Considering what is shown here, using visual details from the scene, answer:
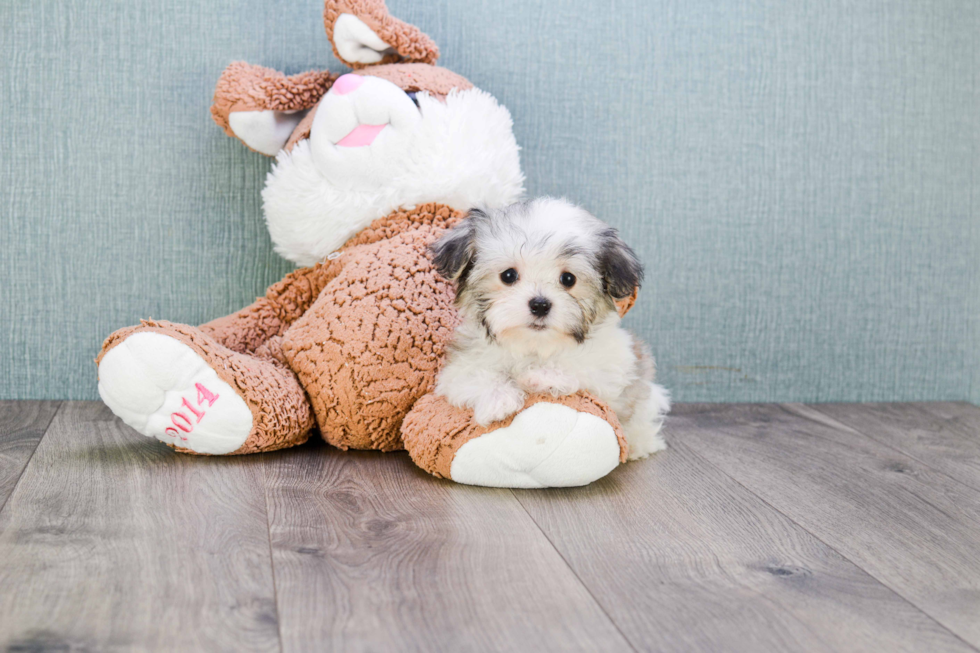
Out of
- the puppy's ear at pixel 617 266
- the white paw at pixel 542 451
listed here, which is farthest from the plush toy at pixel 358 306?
the puppy's ear at pixel 617 266

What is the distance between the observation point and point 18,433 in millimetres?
1750

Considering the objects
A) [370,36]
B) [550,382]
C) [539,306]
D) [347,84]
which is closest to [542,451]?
[550,382]

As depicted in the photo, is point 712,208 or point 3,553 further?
point 712,208

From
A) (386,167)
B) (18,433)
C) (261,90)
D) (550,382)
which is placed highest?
(261,90)

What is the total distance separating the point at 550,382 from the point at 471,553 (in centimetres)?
39

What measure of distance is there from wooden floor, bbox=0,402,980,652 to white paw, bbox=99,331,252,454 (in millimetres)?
66

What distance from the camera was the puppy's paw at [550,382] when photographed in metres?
1.47

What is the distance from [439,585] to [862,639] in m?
0.50

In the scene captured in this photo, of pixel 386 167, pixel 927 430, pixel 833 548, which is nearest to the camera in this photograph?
pixel 833 548

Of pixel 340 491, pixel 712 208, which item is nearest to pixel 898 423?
pixel 712 208

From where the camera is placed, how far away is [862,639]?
966 mm

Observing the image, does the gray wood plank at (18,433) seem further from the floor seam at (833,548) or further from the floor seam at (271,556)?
the floor seam at (833,548)

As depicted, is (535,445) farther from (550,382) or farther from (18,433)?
(18,433)

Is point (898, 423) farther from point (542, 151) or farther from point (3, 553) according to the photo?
point (3, 553)
